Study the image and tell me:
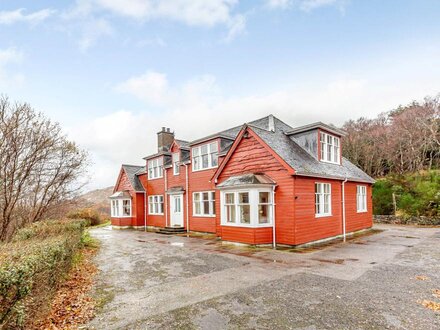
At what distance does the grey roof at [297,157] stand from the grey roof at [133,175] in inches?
660

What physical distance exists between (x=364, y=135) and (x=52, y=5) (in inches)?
1500

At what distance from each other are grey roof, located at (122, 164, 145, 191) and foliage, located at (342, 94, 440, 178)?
1146 inches

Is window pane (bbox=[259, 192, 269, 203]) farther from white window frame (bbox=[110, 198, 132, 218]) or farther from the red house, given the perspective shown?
white window frame (bbox=[110, 198, 132, 218])

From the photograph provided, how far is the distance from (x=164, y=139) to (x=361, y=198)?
18699 mm

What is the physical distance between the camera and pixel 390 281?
25.7ft

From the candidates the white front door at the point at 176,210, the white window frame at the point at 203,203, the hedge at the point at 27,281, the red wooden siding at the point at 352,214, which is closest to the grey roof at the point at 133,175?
the white front door at the point at 176,210

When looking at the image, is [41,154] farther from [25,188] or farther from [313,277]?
[313,277]

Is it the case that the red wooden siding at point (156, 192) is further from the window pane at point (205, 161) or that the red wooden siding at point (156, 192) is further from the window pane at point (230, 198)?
the window pane at point (230, 198)

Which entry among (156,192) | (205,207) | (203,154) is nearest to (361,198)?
(205,207)

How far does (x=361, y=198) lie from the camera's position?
19.6 meters

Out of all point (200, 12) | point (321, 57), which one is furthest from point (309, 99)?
point (200, 12)

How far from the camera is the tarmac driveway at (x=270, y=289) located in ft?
17.5

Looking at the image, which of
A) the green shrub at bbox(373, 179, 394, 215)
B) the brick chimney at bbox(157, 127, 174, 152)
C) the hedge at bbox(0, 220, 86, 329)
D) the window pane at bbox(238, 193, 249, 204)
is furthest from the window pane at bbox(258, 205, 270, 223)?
the green shrub at bbox(373, 179, 394, 215)

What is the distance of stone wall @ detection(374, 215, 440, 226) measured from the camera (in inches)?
882
